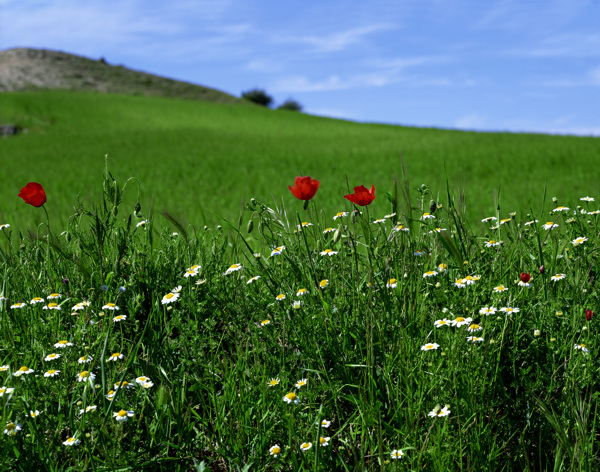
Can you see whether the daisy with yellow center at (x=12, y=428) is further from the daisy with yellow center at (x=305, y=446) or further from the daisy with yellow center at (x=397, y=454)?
the daisy with yellow center at (x=397, y=454)

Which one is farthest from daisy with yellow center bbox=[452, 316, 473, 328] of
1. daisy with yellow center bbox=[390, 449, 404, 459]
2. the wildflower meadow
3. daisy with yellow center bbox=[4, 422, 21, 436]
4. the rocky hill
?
the rocky hill

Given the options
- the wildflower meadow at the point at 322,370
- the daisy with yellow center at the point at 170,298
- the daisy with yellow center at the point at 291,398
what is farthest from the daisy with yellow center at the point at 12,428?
the daisy with yellow center at the point at 291,398

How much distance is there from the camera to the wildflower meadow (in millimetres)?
2008

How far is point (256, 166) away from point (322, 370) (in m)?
13.3

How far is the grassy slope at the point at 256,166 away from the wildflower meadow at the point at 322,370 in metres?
0.58

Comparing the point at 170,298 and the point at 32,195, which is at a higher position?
the point at 32,195

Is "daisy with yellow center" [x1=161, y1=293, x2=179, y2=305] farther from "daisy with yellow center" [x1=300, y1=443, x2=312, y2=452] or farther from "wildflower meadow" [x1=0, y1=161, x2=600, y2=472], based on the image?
"daisy with yellow center" [x1=300, y1=443, x2=312, y2=452]

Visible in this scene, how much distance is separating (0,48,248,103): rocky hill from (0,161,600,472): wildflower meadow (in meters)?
51.7

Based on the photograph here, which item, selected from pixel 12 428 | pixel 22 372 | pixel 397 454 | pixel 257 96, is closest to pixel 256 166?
pixel 22 372

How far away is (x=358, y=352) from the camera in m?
2.43

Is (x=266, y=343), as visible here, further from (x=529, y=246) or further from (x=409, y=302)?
(x=529, y=246)

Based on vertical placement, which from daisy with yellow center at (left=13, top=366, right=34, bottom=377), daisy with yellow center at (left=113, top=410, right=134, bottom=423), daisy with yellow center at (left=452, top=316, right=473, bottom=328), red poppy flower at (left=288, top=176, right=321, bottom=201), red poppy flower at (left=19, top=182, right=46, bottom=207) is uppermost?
red poppy flower at (left=288, top=176, right=321, bottom=201)

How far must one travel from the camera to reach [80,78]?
53.7 meters

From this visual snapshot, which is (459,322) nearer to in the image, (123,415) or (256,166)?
(123,415)
